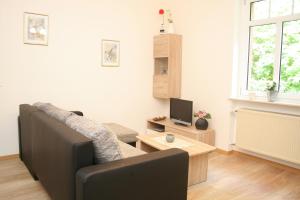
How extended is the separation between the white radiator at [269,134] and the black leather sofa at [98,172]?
1.89m

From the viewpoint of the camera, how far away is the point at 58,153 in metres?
1.83

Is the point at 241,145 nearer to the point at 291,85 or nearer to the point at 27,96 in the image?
the point at 291,85

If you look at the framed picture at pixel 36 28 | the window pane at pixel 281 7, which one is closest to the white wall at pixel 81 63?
the framed picture at pixel 36 28

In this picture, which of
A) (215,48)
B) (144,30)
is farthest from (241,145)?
(144,30)

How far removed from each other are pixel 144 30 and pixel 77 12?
1.27 meters

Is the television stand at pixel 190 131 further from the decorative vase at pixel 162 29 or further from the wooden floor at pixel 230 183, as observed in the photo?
the decorative vase at pixel 162 29

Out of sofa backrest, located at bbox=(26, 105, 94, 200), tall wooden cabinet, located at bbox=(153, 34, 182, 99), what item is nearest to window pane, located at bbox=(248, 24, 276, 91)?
tall wooden cabinet, located at bbox=(153, 34, 182, 99)

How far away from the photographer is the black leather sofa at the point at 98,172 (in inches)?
60.6

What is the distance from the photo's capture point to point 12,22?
335 cm

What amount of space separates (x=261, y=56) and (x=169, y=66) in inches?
60.8

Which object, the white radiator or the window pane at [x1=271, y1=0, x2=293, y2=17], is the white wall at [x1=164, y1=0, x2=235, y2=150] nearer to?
the white radiator

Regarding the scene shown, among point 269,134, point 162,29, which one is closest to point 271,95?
point 269,134

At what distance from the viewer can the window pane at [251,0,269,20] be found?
3.61 meters

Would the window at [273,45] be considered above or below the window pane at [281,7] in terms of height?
below
